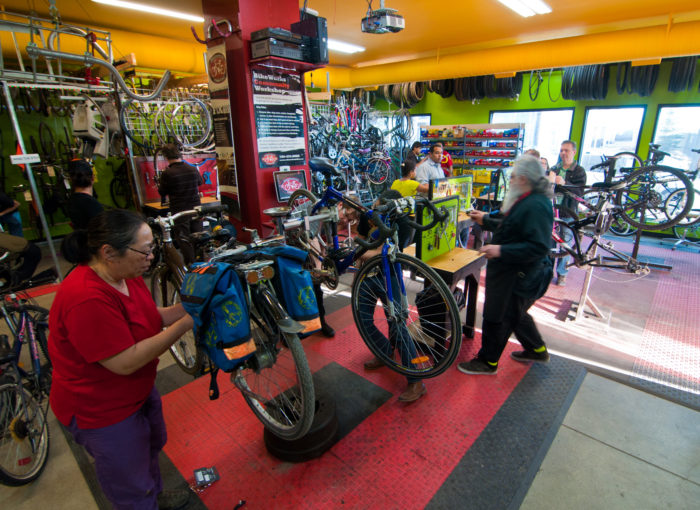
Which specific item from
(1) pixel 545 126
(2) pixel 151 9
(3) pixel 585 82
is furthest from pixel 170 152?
(1) pixel 545 126

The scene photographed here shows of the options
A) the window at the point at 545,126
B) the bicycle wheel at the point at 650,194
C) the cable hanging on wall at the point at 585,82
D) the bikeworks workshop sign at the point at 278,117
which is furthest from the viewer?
the window at the point at 545,126

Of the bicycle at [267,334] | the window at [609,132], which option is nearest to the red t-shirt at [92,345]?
the bicycle at [267,334]

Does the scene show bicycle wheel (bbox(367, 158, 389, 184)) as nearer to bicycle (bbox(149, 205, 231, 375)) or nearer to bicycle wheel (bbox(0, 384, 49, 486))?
bicycle (bbox(149, 205, 231, 375))

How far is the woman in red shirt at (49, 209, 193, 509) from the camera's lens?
50.9 inches

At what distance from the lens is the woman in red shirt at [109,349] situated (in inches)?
50.9

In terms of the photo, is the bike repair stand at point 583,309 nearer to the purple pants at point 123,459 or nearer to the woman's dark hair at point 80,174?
the purple pants at point 123,459

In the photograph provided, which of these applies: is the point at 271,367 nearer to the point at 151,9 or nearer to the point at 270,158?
the point at 270,158

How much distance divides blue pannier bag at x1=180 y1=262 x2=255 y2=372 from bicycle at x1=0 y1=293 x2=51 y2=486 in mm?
1455

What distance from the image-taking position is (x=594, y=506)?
186cm

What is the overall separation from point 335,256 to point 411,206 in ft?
2.50

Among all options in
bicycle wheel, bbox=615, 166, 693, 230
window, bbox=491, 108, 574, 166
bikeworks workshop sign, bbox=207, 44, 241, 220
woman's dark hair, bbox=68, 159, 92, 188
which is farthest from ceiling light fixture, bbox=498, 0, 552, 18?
woman's dark hair, bbox=68, 159, 92, 188

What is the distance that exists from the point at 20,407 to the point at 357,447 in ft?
6.63

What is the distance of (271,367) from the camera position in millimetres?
1985

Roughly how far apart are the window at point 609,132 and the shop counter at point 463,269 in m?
5.94
